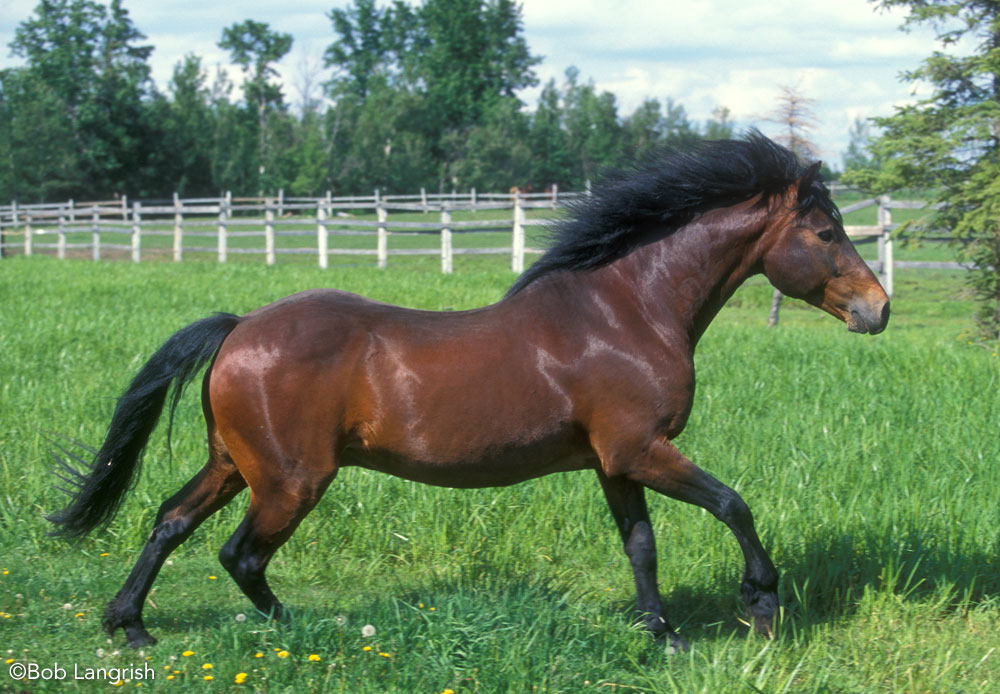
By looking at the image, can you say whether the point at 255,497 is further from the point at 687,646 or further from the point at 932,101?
the point at 932,101

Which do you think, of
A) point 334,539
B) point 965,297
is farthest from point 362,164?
point 334,539

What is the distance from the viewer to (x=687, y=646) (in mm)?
4258

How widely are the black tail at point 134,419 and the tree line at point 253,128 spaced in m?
52.4

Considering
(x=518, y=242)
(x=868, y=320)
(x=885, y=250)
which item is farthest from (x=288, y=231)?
(x=868, y=320)

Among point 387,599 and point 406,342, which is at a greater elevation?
point 406,342

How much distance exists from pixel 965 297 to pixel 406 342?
11293 mm

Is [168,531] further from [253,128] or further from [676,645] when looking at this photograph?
[253,128]

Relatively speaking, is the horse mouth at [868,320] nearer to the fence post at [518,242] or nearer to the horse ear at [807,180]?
the horse ear at [807,180]

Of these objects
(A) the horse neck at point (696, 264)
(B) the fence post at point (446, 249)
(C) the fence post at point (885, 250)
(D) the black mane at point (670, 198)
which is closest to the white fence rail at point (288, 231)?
(B) the fence post at point (446, 249)

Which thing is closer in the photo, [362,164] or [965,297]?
[965,297]

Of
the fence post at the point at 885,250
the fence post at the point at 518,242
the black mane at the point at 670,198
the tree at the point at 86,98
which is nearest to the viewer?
the black mane at the point at 670,198

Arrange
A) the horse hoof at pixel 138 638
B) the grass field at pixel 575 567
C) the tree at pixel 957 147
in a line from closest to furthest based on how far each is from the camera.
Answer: the grass field at pixel 575 567, the horse hoof at pixel 138 638, the tree at pixel 957 147

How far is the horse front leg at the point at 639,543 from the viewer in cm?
430

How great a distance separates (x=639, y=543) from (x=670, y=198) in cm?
161
